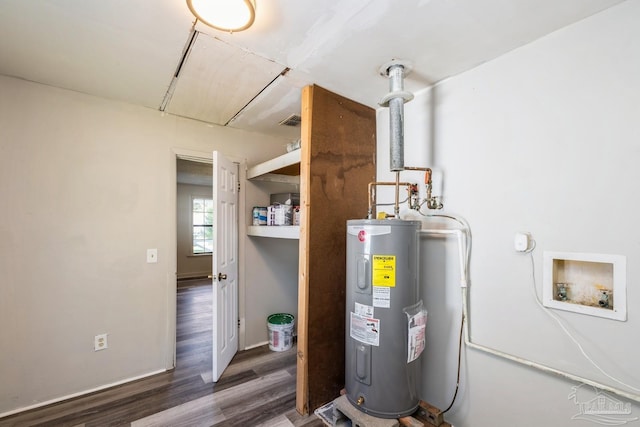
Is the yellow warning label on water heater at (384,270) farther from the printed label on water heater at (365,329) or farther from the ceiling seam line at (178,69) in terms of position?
the ceiling seam line at (178,69)

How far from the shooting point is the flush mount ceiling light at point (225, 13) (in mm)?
1154

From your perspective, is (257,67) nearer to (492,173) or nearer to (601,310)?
(492,173)

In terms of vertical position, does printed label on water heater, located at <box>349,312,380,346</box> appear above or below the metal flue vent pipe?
below

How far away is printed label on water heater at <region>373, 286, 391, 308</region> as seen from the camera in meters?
1.51

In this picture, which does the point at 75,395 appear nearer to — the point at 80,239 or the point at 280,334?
the point at 80,239

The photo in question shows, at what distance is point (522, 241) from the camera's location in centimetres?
141

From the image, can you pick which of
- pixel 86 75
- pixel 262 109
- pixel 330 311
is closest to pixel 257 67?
pixel 262 109

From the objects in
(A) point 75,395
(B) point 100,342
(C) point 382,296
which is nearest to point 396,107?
(C) point 382,296

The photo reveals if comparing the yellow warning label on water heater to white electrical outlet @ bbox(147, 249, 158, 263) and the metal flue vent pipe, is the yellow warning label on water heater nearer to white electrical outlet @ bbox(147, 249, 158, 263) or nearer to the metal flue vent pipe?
the metal flue vent pipe

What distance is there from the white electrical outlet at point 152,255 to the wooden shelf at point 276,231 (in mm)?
849

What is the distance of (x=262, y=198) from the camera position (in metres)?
3.00

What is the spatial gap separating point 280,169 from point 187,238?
5076 millimetres

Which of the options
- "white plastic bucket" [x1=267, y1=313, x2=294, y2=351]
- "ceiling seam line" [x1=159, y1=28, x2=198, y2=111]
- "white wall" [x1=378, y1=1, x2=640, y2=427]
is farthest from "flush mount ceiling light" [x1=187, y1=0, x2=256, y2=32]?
"white plastic bucket" [x1=267, y1=313, x2=294, y2=351]

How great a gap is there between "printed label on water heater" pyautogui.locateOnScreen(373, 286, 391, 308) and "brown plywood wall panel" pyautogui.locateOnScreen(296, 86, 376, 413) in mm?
491
